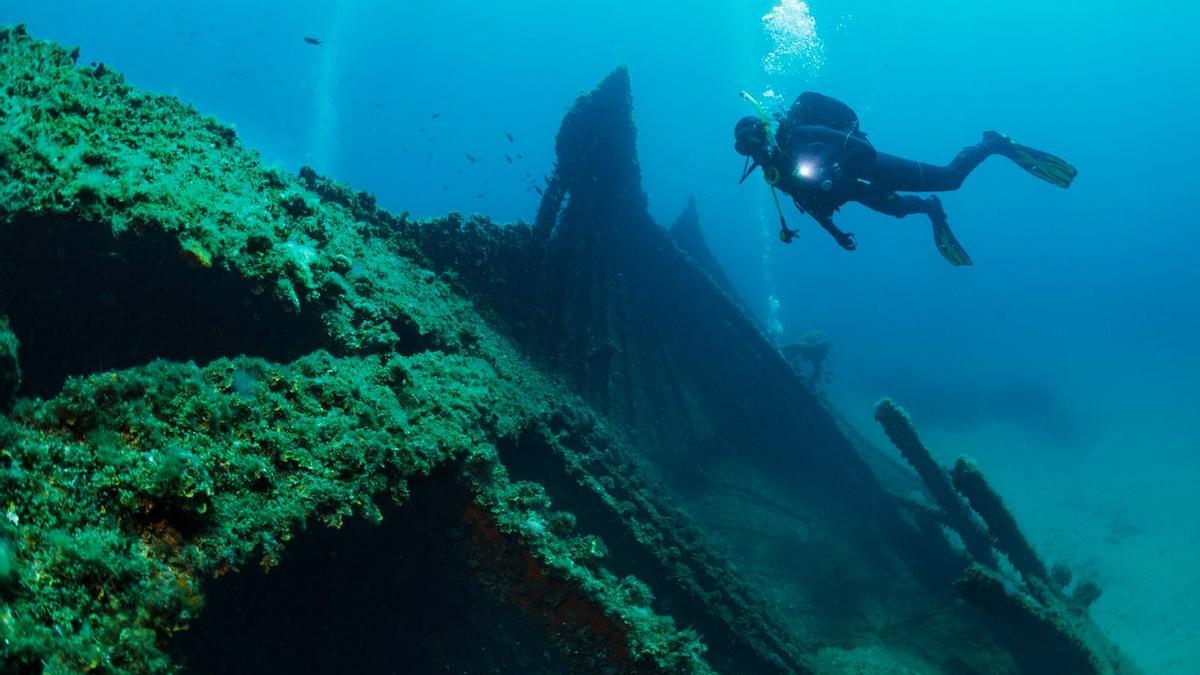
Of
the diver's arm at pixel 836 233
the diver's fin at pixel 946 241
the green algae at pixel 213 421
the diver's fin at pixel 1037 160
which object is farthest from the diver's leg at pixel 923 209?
the green algae at pixel 213 421

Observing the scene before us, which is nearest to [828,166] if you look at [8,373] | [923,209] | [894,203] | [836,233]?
[836,233]

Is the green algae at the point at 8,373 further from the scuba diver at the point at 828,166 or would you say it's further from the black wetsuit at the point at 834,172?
the black wetsuit at the point at 834,172

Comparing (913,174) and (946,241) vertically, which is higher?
(946,241)

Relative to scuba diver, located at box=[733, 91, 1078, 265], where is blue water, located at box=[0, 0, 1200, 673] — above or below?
above

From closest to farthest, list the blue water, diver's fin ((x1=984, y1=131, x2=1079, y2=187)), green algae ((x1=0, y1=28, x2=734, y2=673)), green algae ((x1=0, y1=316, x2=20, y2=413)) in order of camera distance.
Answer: green algae ((x1=0, y1=28, x2=734, y2=673))
green algae ((x1=0, y1=316, x2=20, y2=413))
diver's fin ((x1=984, y1=131, x2=1079, y2=187))
the blue water

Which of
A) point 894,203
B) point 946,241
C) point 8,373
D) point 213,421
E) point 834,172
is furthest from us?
point 946,241

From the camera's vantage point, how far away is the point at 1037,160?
365 inches

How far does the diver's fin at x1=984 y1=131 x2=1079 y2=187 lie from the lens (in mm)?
8961

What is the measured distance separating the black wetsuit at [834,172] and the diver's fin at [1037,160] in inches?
72.1

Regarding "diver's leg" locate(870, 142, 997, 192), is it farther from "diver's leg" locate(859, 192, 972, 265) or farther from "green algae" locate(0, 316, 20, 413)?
"green algae" locate(0, 316, 20, 413)

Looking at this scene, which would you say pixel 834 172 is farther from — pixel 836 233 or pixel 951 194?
pixel 951 194

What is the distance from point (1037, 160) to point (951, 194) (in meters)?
114

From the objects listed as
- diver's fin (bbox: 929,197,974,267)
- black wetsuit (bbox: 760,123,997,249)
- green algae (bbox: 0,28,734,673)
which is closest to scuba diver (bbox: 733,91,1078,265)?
black wetsuit (bbox: 760,123,997,249)

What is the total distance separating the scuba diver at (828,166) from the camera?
7145 mm
